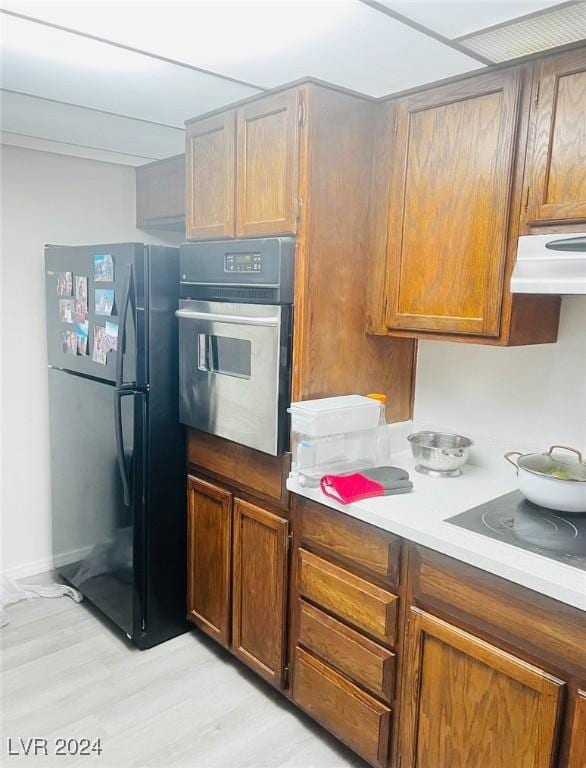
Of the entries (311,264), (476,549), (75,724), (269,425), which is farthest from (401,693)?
(311,264)

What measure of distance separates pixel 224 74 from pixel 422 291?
3.01 feet

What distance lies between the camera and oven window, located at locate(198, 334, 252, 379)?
6.78 feet

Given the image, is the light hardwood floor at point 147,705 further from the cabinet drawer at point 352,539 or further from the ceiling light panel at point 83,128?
the ceiling light panel at point 83,128

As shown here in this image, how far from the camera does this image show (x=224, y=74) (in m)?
1.82

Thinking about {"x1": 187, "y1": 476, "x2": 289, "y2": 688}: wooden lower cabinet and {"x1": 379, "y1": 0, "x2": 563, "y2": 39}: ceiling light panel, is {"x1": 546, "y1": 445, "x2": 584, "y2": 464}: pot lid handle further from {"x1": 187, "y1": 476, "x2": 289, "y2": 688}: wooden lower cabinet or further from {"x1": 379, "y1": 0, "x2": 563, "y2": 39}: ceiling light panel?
{"x1": 379, "y1": 0, "x2": 563, "y2": 39}: ceiling light panel

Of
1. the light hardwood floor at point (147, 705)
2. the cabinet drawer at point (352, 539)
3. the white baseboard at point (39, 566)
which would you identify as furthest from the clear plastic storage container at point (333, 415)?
the white baseboard at point (39, 566)

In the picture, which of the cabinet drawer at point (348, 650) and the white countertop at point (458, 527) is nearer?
the white countertop at point (458, 527)

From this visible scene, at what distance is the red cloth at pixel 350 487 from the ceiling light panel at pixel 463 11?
1.23 meters

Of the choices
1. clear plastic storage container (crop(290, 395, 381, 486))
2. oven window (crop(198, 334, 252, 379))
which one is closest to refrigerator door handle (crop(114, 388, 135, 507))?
oven window (crop(198, 334, 252, 379))

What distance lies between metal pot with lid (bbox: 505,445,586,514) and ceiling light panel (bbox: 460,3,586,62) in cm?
112

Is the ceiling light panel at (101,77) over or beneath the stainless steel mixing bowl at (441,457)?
over

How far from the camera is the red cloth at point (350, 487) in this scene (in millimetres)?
1726

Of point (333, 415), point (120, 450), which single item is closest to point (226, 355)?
point (333, 415)

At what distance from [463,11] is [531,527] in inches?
50.0
